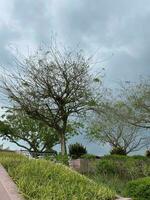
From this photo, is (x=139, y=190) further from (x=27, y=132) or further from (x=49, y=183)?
(x=27, y=132)

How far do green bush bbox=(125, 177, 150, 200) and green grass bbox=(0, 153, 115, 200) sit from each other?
0.79 metres

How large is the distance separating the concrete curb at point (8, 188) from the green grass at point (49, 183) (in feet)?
0.51

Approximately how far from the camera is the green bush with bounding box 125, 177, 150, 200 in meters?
13.1

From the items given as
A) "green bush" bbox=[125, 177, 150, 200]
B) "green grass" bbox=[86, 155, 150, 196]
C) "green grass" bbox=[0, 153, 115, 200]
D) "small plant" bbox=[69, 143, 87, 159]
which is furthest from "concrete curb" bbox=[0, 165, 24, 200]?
"small plant" bbox=[69, 143, 87, 159]

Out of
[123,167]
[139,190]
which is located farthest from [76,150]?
[139,190]

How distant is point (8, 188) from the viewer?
1166 centimetres

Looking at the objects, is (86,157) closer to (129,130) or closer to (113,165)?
(113,165)

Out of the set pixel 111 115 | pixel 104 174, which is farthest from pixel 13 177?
pixel 111 115

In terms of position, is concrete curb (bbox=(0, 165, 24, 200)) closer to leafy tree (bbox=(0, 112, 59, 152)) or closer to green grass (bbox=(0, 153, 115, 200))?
green grass (bbox=(0, 153, 115, 200))

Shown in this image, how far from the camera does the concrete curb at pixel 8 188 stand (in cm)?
1110

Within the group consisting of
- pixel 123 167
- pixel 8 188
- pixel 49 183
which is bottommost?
pixel 8 188

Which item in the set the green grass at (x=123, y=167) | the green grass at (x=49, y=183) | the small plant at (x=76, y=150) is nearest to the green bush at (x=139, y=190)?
the green grass at (x=49, y=183)

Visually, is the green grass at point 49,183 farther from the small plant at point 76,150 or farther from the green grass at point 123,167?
the small plant at point 76,150

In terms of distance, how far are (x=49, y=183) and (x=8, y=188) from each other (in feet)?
3.92
